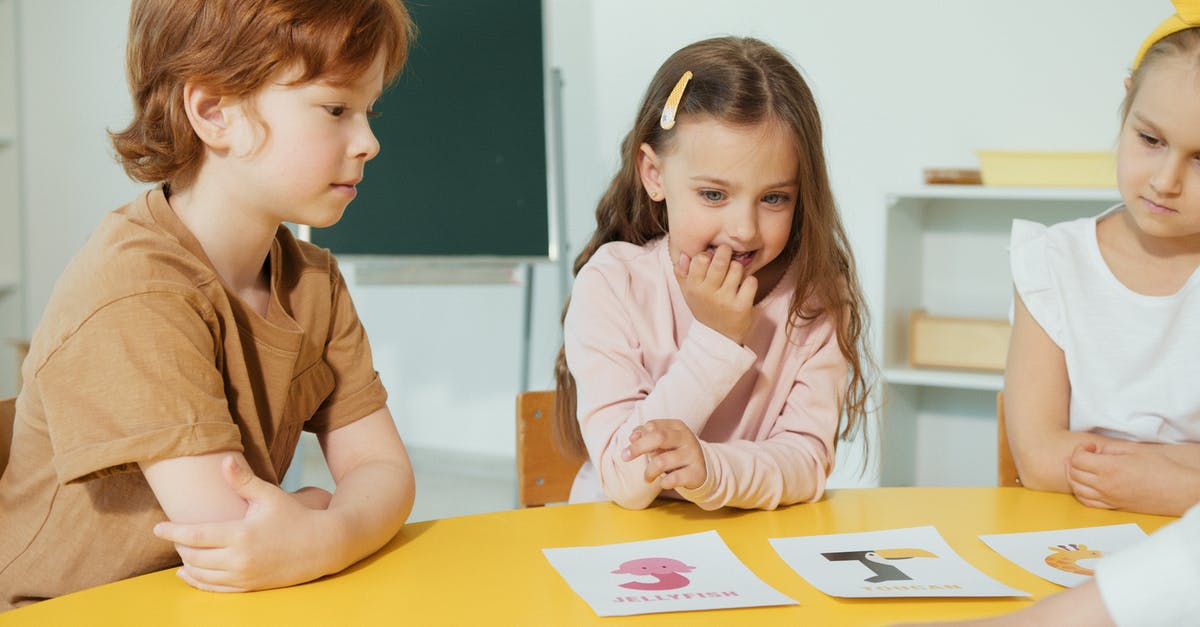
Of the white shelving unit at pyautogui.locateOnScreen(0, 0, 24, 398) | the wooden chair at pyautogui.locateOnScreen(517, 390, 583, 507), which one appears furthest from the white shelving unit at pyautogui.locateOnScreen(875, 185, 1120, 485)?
the white shelving unit at pyautogui.locateOnScreen(0, 0, 24, 398)

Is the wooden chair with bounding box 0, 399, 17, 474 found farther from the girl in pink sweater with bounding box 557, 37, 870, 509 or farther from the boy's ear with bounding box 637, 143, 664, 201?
the boy's ear with bounding box 637, 143, 664, 201

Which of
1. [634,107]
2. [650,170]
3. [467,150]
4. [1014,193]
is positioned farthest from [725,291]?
[634,107]

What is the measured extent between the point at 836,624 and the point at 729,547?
0.67ft

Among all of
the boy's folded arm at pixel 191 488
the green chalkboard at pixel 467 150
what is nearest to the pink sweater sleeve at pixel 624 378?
the boy's folded arm at pixel 191 488

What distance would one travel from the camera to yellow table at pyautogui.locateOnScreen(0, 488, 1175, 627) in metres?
0.99

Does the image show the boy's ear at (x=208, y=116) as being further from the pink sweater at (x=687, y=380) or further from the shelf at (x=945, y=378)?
the shelf at (x=945, y=378)

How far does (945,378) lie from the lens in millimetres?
3379

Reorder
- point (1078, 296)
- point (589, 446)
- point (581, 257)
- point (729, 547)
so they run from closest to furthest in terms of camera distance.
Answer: point (729, 547)
point (589, 446)
point (1078, 296)
point (581, 257)

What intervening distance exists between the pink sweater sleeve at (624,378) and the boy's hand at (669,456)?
9 cm

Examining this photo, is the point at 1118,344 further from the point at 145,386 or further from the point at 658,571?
the point at 145,386

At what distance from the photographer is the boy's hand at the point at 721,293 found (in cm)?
149

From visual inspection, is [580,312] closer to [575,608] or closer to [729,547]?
[729,547]

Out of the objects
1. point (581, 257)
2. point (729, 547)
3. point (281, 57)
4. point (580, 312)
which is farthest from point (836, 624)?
point (581, 257)

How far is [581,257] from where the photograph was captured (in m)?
1.76
